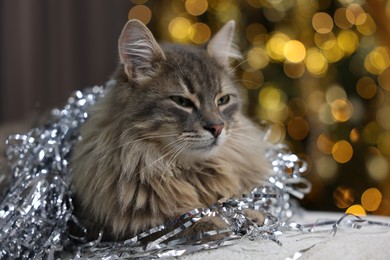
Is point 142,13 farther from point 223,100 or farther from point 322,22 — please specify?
point 223,100

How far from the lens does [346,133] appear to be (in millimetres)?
2385

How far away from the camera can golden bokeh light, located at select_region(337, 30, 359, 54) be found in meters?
2.36

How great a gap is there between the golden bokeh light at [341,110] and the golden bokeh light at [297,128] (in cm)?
17

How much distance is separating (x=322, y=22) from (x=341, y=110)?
424 millimetres

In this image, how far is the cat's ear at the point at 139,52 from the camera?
1271mm

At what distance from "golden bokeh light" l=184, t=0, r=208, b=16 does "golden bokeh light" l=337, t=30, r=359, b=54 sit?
2.24 feet

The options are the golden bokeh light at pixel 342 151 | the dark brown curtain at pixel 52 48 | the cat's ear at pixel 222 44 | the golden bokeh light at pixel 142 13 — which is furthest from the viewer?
the dark brown curtain at pixel 52 48

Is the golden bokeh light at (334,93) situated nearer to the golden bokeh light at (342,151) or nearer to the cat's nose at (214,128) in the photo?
the golden bokeh light at (342,151)

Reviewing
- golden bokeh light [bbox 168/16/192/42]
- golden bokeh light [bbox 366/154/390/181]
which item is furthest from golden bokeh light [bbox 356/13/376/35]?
golden bokeh light [bbox 168/16/192/42]

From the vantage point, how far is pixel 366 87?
7.82 ft

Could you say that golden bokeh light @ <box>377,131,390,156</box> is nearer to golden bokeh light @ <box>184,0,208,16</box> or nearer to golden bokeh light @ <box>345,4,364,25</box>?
golden bokeh light @ <box>345,4,364,25</box>

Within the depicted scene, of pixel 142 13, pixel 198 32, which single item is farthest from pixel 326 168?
pixel 142 13

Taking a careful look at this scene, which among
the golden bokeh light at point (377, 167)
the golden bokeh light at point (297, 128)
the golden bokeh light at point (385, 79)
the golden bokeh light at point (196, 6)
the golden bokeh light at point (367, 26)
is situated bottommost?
the golden bokeh light at point (377, 167)

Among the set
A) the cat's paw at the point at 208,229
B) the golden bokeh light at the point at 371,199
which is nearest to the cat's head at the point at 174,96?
the cat's paw at the point at 208,229
